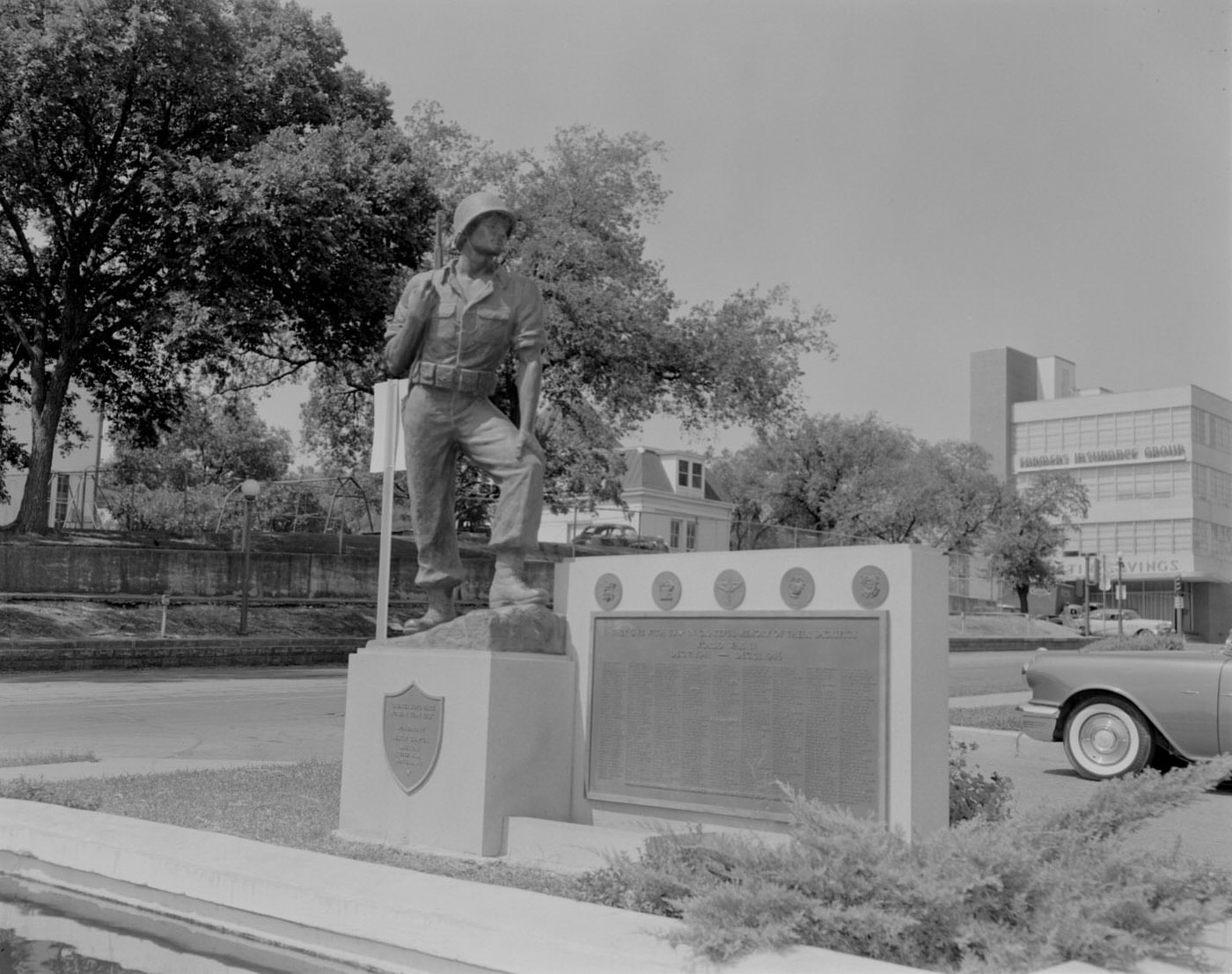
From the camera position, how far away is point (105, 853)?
20.2 feet

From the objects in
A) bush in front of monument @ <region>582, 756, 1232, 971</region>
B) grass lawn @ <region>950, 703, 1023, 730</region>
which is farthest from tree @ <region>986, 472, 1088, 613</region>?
bush in front of monument @ <region>582, 756, 1232, 971</region>

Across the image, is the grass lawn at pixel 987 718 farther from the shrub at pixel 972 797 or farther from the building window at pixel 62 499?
the building window at pixel 62 499

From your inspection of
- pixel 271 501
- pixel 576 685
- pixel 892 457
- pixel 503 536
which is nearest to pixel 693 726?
pixel 576 685

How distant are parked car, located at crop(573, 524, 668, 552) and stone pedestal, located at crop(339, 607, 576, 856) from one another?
3244 centimetres

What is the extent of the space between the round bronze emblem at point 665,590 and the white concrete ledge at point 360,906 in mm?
1912

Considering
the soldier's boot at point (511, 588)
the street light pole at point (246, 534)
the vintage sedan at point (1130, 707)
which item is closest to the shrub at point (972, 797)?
the soldier's boot at point (511, 588)

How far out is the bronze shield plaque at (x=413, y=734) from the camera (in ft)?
22.0

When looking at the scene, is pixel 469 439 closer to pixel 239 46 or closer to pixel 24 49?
pixel 24 49

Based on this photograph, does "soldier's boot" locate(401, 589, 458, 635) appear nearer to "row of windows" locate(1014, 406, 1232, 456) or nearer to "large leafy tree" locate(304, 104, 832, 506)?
"large leafy tree" locate(304, 104, 832, 506)

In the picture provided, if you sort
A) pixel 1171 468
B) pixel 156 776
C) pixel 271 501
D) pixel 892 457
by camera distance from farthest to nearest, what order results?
pixel 1171 468 < pixel 892 457 < pixel 271 501 < pixel 156 776

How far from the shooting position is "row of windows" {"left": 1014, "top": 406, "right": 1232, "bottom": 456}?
80.7 metres

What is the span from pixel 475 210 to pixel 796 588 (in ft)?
9.64

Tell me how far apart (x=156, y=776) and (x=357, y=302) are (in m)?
17.4

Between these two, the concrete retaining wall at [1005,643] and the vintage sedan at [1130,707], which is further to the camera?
the concrete retaining wall at [1005,643]
